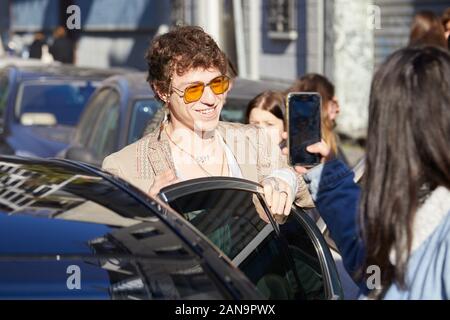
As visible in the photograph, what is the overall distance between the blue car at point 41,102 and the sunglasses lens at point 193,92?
439cm

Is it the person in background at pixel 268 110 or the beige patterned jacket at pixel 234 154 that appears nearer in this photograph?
the beige patterned jacket at pixel 234 154

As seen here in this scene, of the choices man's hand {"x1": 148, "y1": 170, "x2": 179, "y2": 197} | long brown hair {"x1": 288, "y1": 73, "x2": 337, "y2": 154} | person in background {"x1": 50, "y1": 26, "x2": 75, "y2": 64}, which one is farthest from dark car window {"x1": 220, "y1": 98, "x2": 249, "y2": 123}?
person in background {"x1": 50, "y1": 26, "x2": 75, "y2": 64}

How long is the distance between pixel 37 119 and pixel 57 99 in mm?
689

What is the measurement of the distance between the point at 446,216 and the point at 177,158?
133cm

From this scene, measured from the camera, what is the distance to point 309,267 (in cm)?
322

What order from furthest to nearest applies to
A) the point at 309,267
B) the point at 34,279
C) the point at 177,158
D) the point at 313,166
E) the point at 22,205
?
the point at 177,158 < the point at 309,267 < the point at 313,166 < the point at 22,205 < the point at 34,279

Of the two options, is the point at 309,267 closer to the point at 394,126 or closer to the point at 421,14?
the point at 394,126

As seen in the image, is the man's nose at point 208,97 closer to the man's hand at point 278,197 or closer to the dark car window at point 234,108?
the man's hand at point 278,197

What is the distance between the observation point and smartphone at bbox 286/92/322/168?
3.08 meters

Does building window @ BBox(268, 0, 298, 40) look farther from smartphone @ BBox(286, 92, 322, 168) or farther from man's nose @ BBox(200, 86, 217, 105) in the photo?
smartphone @ BBox(286, 92, 322, 168)

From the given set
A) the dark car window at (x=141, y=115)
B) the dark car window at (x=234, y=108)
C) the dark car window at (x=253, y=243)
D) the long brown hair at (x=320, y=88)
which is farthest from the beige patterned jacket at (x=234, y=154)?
the dark car window at (x=234, y=108)

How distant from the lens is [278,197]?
10.0 feet

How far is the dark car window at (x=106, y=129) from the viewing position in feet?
20.7
